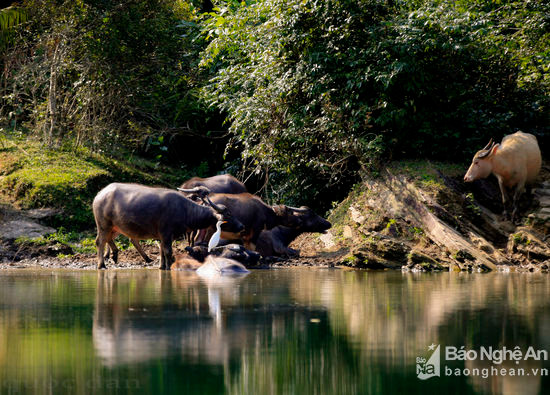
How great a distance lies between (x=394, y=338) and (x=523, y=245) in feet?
27.0

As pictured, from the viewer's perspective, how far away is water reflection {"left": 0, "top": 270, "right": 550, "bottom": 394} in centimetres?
427

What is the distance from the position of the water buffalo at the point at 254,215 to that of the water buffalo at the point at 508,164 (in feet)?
12.7

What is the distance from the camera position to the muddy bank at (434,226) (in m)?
12.8

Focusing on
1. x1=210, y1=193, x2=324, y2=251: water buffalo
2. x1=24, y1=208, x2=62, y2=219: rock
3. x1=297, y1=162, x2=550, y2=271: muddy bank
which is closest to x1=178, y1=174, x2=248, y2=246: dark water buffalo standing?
x1=210, y1=193, x2=324, y2=251: water buffalo

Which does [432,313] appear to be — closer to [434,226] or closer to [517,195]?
[434,226]

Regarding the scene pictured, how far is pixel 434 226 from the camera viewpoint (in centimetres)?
1345

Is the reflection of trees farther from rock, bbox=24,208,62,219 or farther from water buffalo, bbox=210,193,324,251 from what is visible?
rock, bbox=24,208,62,219

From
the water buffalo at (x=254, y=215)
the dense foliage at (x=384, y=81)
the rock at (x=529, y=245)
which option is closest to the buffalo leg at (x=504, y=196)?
the rock at (x=529, y=245)

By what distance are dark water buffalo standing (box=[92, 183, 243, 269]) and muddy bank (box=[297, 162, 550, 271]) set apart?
3.11m

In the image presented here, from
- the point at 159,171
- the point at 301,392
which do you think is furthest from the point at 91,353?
the point at 159,171

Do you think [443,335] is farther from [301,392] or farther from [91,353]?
[91,353]

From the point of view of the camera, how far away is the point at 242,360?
477 centimetres

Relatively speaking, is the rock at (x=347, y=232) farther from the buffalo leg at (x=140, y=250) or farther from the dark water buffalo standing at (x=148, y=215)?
the buffalo leg at (x=140, y=250)

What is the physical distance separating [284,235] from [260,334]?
978 centimetres
